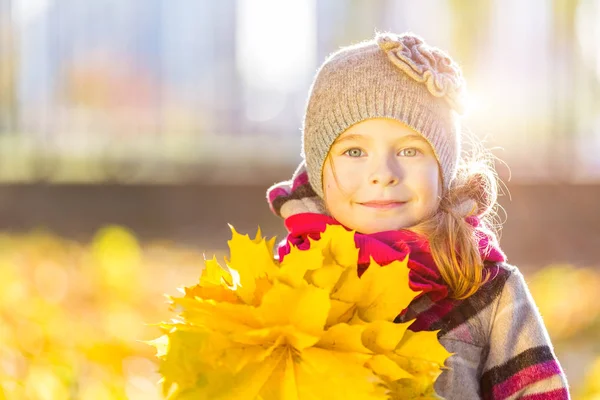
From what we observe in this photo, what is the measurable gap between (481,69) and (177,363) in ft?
27.0

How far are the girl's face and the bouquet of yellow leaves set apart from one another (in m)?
0.39

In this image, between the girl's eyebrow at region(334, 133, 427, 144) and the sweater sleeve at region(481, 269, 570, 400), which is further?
the girl's eyebrow at region(334, 133, 427, 144)

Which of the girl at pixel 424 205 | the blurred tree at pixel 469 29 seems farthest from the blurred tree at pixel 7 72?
the girl at pixel 424 205

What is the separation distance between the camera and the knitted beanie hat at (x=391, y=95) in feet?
7.98

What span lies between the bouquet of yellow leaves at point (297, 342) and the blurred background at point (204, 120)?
17.1ft

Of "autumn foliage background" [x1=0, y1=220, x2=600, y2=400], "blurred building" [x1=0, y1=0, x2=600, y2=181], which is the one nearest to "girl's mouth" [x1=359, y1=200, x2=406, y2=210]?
"autumn foliage background" [x1=0, y1=220, x2=600, y2=400]

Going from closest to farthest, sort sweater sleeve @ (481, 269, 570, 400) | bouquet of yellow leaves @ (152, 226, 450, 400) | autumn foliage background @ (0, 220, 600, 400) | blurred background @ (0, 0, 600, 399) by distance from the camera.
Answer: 1. bouquet of yellow leaves @ (152, 226, 450, 400)
2. sweater sleeve @ (481, 269, 570, 400)
3. autumn foliage background @ (0, 220, 600, 400)
4. blurred background @ (0, 0, 600, 399)

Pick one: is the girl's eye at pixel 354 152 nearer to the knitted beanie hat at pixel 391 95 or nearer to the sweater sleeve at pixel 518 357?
the knitted beanie hat at pixel 391 95

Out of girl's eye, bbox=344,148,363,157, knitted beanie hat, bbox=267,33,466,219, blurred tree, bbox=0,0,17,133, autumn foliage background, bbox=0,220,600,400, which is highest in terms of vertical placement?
knitted beanie hat, bbox=267,33,466,219

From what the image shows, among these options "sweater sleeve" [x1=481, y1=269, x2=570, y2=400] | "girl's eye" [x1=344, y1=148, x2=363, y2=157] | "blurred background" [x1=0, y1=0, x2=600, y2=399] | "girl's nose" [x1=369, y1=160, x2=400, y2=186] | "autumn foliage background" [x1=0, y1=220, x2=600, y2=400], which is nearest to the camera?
"sweater sleeve" [x1=481, y1=269, x2=570, y2=400]

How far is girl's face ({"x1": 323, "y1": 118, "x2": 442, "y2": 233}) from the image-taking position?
7.73 feet

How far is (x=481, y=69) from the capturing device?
381 inches

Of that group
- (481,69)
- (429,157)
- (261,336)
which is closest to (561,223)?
(481,69)

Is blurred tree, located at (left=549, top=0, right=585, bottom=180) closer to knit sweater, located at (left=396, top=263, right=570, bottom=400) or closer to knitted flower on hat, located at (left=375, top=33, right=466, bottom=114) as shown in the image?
knitted flower on hat, located at (left=375, top=33, right=466, bottom=114)
